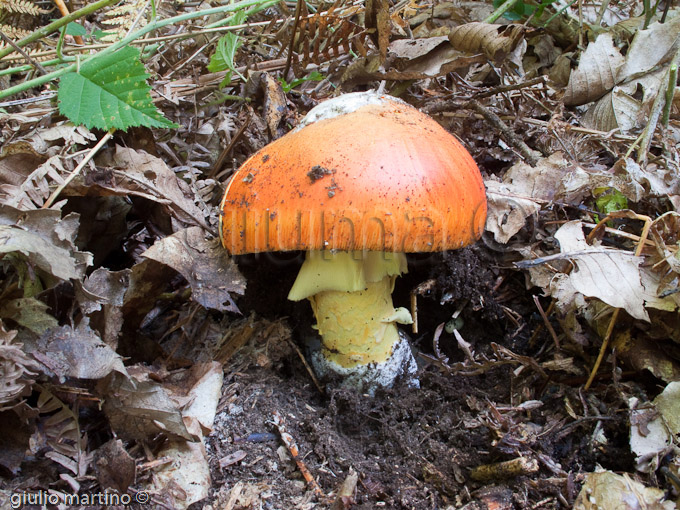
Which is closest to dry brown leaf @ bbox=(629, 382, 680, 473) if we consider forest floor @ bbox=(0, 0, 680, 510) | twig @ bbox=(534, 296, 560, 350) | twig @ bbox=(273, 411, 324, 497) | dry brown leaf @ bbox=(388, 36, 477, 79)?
forest floor @ bbox=(0, 0, 680, 510)

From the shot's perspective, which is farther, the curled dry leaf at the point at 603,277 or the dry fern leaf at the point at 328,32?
the dry fern leaf at the point at 328,32

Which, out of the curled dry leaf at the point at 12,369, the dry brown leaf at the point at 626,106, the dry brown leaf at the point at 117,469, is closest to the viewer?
the curled dry leaf at the point at 12,369

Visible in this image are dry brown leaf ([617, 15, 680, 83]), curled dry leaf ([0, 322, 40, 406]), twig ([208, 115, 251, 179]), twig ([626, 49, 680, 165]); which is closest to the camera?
curled dry leaf ([0, 322, 40, 406])

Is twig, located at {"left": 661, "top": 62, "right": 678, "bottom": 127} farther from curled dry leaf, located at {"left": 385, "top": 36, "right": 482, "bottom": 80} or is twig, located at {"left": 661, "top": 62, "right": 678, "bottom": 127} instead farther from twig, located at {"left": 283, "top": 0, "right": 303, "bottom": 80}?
twig, located at {"left": 283, "top": 0, "right": 303, "bottom": 80}

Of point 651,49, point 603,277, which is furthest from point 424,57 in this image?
point 603,277

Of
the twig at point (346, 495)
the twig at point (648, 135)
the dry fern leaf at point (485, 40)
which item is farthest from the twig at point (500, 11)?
the twig at point (346, 495)

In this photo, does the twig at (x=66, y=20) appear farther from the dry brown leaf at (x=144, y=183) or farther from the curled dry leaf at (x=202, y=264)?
the curled dry leaf at (x=202, y=264)

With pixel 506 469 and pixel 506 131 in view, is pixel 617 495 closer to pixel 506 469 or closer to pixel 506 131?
pixel 506 469
